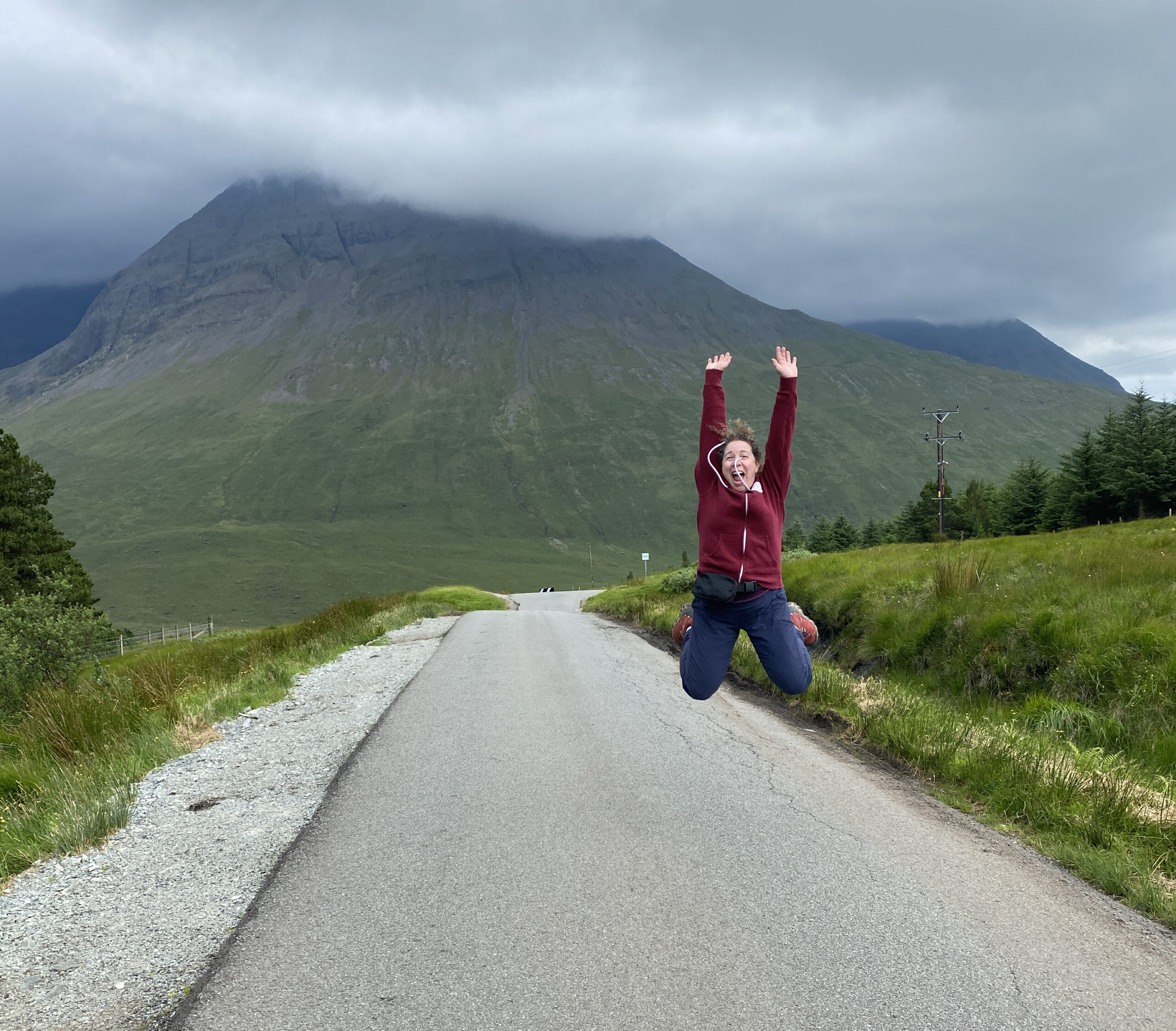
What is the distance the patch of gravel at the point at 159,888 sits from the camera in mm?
3678

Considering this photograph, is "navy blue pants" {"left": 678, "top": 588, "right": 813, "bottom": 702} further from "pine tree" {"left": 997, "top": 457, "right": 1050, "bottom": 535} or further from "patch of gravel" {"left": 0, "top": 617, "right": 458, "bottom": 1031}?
"pine tree" {"left": 997, "top": 457, "right": 1050, "bottom": 535}

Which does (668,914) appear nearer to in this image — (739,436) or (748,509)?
(748,509)

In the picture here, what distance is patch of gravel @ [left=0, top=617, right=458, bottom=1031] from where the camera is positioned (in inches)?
145

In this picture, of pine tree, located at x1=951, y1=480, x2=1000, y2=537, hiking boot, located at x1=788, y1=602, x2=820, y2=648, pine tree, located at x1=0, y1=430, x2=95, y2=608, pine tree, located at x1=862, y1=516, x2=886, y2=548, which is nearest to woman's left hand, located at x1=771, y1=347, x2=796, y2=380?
hiking boot, located at x1=788, y1=602, x2=820, y2=648

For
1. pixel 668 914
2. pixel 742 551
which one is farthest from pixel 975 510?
pixel 668 914

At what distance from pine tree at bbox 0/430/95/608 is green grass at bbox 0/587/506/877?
77.6ft

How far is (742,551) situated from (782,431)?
977 millimetres

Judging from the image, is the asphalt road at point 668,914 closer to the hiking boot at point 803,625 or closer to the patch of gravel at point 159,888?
the patch of gravel at point 159,888

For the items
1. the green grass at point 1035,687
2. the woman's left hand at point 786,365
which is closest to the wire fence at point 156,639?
the green grass at point 1035,687

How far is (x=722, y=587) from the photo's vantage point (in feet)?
18.7

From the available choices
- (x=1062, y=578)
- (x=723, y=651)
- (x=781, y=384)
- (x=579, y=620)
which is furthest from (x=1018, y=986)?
(x=579, y=620)

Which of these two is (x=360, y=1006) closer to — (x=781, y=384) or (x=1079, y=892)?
(x=1079, y=892)

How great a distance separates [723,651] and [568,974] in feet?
9.65

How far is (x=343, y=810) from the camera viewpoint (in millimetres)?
6031
